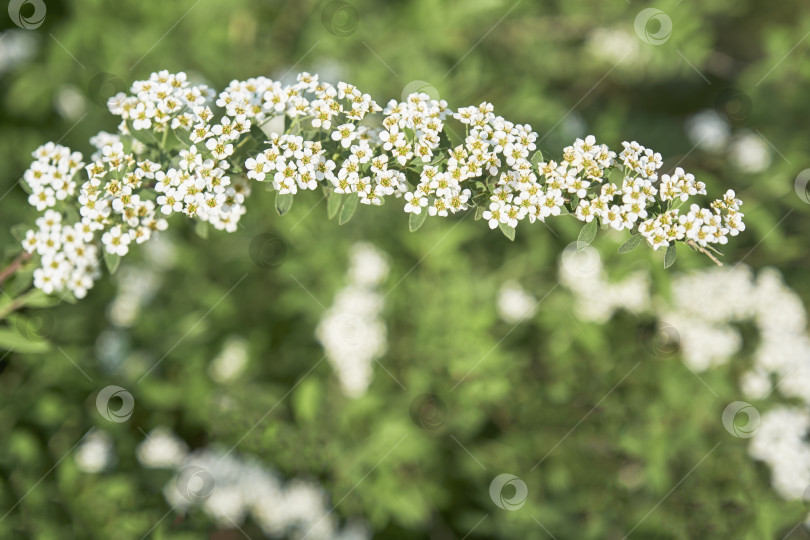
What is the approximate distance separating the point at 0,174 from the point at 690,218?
484 centimetres

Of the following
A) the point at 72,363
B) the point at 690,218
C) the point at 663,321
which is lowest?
the point at 72,363

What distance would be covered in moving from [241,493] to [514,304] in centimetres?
245

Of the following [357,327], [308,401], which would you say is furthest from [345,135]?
[308,401]

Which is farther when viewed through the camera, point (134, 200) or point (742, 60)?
point (742, 60)

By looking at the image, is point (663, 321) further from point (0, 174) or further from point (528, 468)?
point (0, 174)

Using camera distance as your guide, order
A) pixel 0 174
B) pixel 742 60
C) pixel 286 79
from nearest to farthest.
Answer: pixel 0 174 < pixel 286 79 < pixel 742 60

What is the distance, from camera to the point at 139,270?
482 centimetres

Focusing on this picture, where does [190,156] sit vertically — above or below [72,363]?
above

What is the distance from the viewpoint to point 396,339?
488 cm

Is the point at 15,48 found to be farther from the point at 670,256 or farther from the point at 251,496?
the point at 670,256

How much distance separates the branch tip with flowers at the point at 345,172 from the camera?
7.58 feet

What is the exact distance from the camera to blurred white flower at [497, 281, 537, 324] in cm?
466

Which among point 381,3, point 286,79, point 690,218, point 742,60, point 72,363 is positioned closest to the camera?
point 690,218

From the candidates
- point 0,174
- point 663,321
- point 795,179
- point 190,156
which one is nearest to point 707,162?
point 795,179
